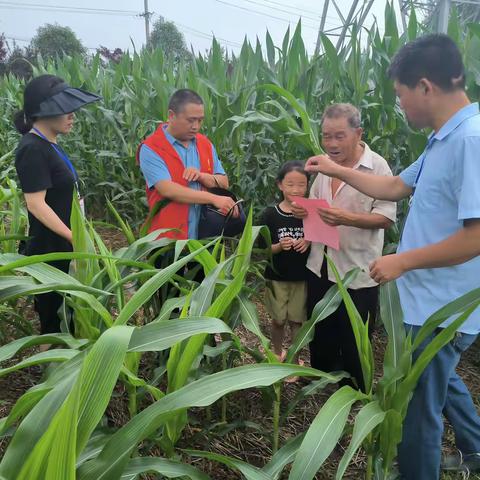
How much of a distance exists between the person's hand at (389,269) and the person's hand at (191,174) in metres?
1.04

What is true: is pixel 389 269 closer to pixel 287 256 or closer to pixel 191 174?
pixel 287 256

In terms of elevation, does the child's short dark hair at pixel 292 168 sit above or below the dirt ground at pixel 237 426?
above

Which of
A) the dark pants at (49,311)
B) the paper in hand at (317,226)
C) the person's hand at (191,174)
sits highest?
the person's hand at (191,174)

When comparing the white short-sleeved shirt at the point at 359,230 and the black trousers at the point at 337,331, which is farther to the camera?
the black trousers at the point at 337,331

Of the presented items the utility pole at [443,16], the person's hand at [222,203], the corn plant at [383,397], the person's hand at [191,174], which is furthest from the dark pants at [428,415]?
the utility pole at [443,16]

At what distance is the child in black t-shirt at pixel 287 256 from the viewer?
2.04 m

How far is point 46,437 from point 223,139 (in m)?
2.90

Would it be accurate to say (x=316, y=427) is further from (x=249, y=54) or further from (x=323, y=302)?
(x=249, y=54)

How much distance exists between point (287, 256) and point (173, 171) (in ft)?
2.11

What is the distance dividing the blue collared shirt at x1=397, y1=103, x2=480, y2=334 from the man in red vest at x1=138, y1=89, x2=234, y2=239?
0.84 meters

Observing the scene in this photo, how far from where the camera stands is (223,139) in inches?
133

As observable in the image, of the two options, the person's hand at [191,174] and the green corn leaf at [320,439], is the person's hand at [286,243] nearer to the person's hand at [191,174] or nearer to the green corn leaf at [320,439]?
the person's hand at [191,174]

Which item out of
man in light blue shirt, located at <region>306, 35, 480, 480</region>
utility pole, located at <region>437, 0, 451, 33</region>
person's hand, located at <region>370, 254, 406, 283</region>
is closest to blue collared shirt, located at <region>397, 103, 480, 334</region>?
man in light blue shirt, located at <region>306, 35, 480, 480</region>

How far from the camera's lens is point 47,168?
1.90 meters
